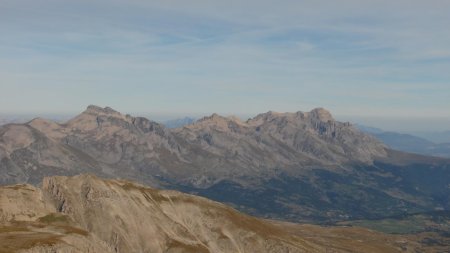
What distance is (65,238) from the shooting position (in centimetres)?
16500

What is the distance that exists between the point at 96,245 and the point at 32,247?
2585 cm

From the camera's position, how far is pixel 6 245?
15150cm

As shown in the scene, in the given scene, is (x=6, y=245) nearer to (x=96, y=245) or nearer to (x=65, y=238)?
(x=65, y=238)

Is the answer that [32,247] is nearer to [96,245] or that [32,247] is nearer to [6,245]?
[6,245]

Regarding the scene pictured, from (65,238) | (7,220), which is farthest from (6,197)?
(65,238)

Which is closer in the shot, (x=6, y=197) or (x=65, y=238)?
(x=65, y=238)

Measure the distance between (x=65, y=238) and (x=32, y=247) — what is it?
549 inches

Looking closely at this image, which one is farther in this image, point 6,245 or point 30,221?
point 30,221

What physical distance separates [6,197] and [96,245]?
47.7 meters

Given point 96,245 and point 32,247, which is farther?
point 96,245

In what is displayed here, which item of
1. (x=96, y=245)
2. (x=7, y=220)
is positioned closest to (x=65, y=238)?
(x=96, y=245)

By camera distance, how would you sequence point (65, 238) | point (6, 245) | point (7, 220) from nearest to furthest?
point (6, 245)
point (65, 238)
point (7, 220)

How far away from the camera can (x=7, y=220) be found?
190 m

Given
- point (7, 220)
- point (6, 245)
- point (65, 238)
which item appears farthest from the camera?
point (7, 220)
